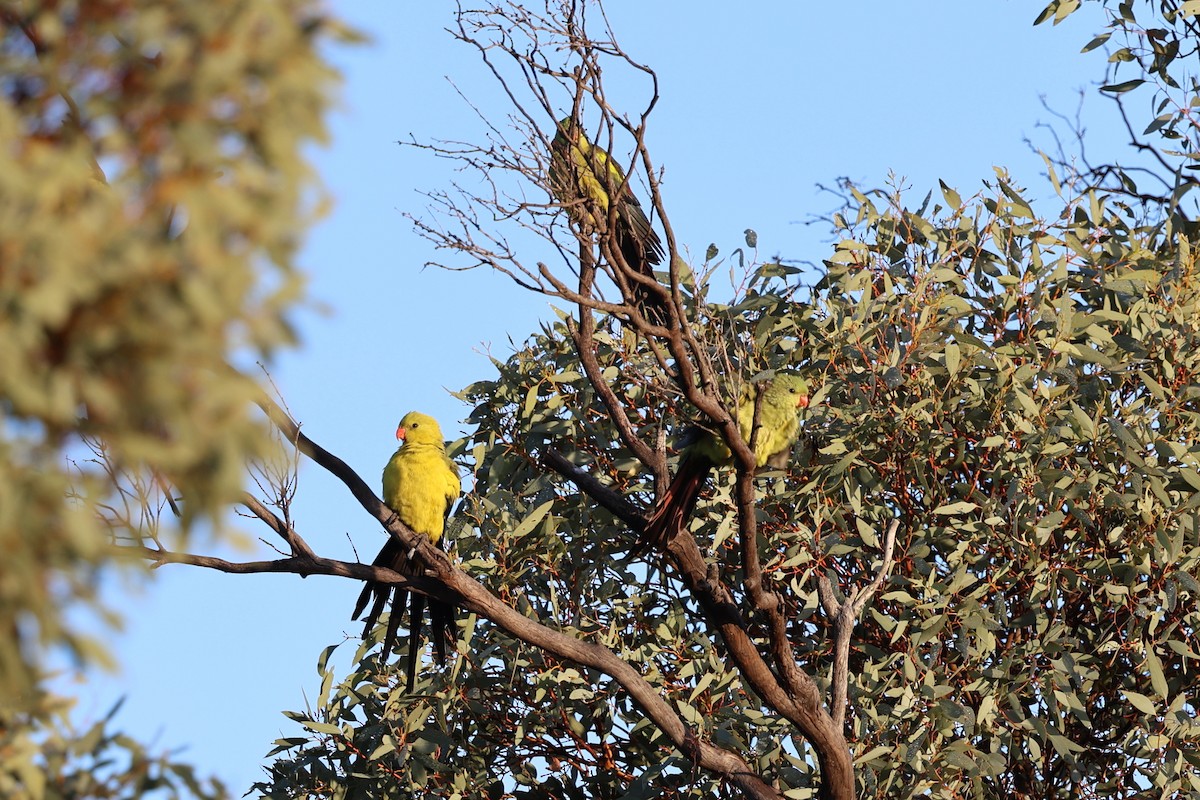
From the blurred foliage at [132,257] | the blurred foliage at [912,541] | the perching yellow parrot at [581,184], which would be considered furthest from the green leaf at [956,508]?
the blurred foliage at [132,257]

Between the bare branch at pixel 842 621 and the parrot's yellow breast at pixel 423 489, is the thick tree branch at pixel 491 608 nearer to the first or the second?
the bare branch at pixel 842 621

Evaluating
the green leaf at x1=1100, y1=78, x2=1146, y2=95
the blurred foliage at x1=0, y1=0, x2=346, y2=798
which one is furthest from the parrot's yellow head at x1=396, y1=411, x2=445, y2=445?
the blurred foliage at x1=0, y1=0, x2=346, y2=798

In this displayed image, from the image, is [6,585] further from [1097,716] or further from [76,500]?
Result: [1097,716]

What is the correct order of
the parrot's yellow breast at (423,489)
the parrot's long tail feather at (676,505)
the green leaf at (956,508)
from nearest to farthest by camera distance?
the parrot's long tail feather at (676,505) → the green leaf at (956,508) → the parrot's yellow breast at (423,489)

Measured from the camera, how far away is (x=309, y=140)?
1641 millimetres

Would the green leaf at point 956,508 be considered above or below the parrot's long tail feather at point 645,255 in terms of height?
below

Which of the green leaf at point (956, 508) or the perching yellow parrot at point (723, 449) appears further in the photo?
the green leaf at point (956, 508)

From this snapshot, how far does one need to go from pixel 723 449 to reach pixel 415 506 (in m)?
1.29

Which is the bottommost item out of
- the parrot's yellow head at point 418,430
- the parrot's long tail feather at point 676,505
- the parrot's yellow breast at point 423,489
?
the parrot's long tail feather at point 676,505

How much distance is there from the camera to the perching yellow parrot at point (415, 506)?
4.63 metres

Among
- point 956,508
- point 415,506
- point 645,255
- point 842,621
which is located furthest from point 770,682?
point 415,506

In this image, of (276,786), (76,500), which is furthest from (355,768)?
(76,500)

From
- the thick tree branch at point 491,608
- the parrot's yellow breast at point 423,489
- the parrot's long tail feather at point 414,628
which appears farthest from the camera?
the parrot's yellow breast at point 423,489

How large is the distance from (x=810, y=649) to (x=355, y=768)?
173 cm
